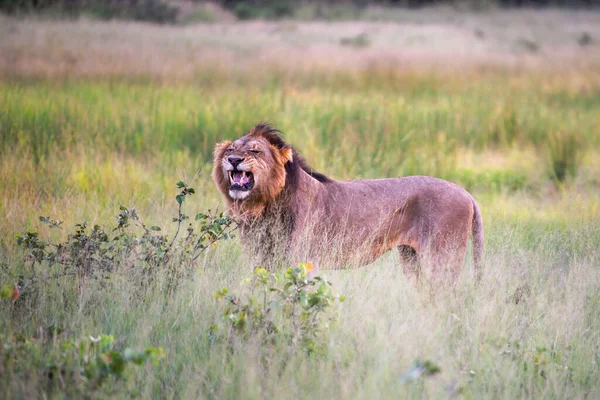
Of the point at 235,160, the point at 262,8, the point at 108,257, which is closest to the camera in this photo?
the point at 235,160

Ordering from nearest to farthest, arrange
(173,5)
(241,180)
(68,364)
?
1. (68,364)
2. (241,180)
3. (173,5)

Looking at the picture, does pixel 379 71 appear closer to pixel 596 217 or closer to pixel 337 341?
pixel 596 217

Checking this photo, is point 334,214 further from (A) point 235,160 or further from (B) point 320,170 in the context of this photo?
(B) point 320,170

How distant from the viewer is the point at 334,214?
595 cm

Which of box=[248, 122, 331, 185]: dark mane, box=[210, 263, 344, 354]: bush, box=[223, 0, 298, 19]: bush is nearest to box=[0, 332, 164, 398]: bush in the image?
box=[210, 263, 344, 354]: bush

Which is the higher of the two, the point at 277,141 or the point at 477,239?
the point at 277,141

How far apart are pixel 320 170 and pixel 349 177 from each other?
37 cm

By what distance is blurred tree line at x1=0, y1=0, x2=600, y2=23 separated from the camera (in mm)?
19891

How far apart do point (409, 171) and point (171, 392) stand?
6.67 m

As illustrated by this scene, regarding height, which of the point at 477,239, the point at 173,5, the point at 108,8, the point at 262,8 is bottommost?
the point at 477,239

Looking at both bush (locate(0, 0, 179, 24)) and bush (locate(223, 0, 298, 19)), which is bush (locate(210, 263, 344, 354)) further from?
bush (locate(223, 0, 298, 19))

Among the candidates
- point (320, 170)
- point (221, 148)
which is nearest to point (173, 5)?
point (320, 170)

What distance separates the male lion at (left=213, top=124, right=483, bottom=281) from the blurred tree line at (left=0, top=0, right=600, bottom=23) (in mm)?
15269

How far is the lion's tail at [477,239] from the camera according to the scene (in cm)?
589
